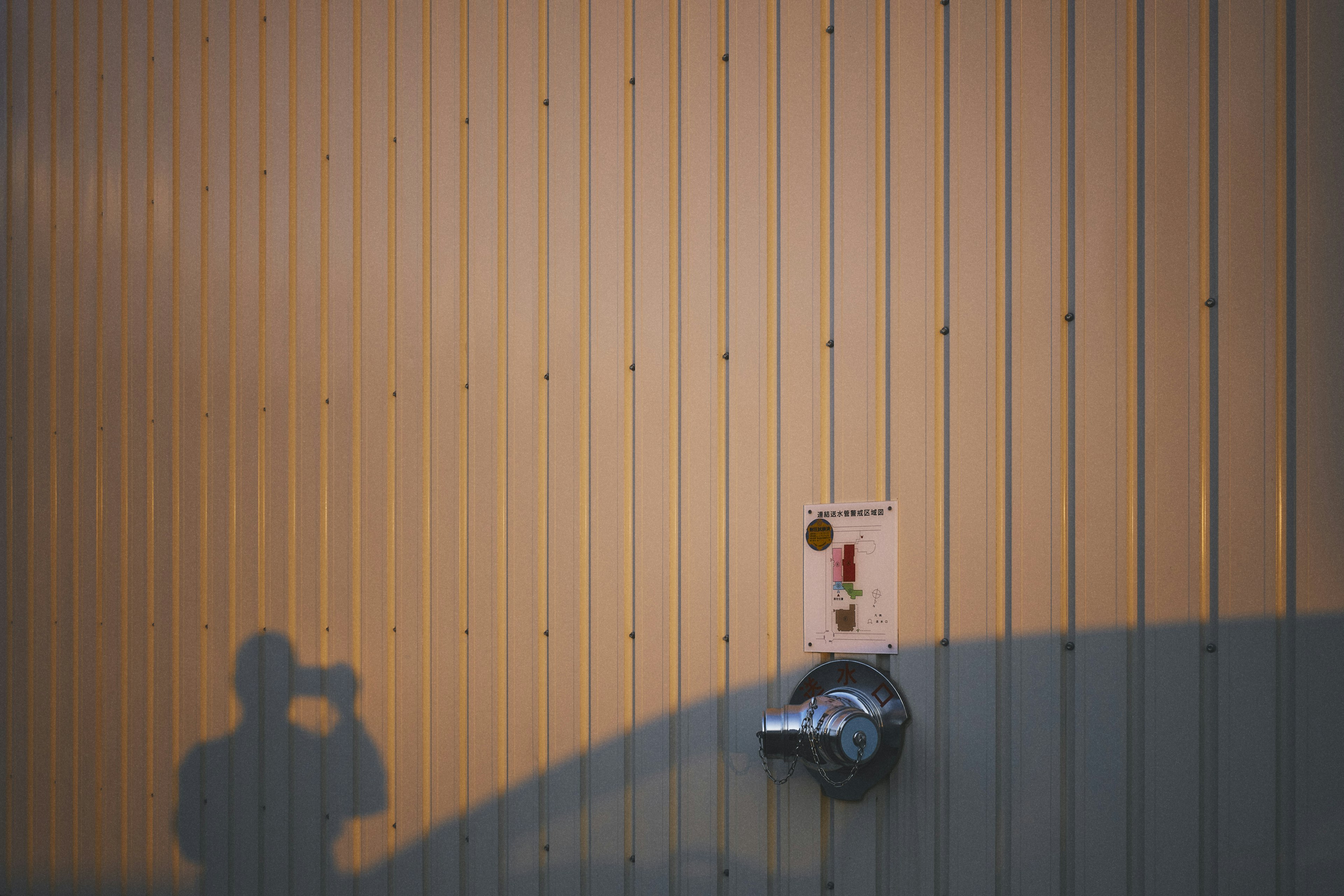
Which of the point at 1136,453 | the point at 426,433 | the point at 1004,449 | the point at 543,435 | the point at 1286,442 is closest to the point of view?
the point at 1286,442

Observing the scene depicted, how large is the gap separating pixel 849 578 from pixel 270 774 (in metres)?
1.93

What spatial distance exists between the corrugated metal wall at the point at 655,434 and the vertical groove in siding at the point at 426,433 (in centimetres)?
1

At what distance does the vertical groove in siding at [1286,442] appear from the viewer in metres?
1.94

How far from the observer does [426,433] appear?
2838 millimetres

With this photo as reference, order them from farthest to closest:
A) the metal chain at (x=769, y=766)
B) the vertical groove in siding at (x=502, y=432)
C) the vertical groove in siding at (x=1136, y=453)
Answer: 1. the vertical groove in siding at (x=502, y=432)
2. the metal chain at (x=769, y=766)
3. the vertical groove in siding at (x=1136, y=453)

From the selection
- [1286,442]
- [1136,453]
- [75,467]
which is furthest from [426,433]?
[1286,442]

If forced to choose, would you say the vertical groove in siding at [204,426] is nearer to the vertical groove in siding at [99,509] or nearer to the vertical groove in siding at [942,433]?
the vertical groove in siding at [99,509]

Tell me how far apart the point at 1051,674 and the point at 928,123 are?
130cm

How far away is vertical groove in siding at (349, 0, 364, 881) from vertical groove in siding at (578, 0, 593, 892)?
73 cm

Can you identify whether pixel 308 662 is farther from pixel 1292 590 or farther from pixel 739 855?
pixel 1292 590

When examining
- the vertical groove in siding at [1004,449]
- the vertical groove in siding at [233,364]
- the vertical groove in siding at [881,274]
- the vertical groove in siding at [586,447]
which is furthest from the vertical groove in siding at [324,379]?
the vertical groove in siding at [1004,449]

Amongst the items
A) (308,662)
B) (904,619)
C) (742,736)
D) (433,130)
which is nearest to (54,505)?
(308,662)

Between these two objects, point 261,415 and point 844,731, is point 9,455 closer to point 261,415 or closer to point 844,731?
point 261,415

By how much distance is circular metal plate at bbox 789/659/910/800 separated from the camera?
87.3 inches
